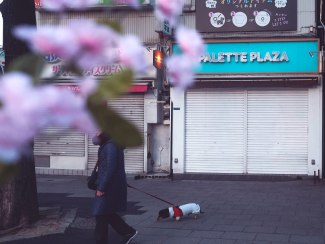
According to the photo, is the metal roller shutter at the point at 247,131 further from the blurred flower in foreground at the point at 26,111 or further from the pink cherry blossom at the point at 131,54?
the blurred flower in foreground at the point at 26,111

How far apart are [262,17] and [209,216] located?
8.90 meters

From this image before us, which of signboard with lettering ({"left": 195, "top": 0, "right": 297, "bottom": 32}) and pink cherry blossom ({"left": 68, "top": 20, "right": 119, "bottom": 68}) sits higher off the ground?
signboard with lettering ({"left": 195, "top": 0, "right": 297, "bottom": 32})

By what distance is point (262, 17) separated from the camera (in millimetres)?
17219

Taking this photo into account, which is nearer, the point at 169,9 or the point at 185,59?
the point at 185,59

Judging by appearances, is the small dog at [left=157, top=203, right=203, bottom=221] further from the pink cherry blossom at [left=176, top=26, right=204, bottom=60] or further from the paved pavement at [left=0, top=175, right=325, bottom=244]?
the pink cherry blossom at [left=176, top=26, right=204, bottom=60]

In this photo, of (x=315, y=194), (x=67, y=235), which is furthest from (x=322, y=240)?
(x=315, y=194)

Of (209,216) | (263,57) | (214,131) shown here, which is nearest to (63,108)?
(209,216)

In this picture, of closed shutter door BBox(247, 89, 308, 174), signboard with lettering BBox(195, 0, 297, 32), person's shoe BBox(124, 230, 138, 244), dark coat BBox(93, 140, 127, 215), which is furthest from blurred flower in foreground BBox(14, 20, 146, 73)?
signboard with lettering BBox(195, 0, 297, 32)

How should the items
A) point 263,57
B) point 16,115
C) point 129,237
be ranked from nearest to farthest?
point 16,115, point 129,237, point 263,57

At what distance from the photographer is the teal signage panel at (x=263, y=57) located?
A: 16609 millimetres

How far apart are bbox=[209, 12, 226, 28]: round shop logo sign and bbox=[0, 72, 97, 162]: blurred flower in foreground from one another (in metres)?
16.6

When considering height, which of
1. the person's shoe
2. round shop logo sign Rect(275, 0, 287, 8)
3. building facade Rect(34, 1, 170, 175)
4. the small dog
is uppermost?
round shop logo sign Rect(275, 0, 287, 8)

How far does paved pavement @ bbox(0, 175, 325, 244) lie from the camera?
8.20 meters

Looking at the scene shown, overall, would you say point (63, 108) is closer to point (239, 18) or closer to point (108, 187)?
point (108, 187)
